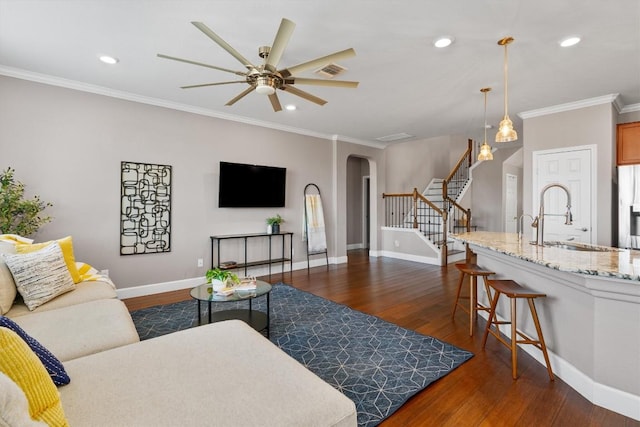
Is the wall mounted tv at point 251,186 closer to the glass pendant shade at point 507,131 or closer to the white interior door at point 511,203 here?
the glass pendant shade at point 507,131

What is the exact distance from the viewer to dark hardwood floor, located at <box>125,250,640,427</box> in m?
→ 1.86

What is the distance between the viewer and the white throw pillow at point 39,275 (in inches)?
92.9

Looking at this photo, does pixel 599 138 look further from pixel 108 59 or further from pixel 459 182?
pixel 108 59

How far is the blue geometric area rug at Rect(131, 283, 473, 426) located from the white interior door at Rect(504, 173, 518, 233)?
6.85m

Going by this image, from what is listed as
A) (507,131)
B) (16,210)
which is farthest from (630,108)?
(16,210)

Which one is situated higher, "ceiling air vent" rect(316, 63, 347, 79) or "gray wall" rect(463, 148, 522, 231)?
"ceiling air vent" rect(316, 63, 347, 79)

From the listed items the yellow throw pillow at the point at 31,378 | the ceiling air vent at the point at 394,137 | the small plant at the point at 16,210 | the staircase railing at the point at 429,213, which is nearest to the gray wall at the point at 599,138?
the ceiling air vent at the point at 394,137

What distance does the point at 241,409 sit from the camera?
3.69 feet

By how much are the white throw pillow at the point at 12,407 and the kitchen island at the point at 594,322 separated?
8.38 feet

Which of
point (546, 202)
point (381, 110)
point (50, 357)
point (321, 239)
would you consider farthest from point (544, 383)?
point (321, 239)

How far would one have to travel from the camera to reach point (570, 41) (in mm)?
2744

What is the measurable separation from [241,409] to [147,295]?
3.82 m

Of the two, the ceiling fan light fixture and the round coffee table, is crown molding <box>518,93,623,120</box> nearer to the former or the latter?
the ceiling fan light fixture

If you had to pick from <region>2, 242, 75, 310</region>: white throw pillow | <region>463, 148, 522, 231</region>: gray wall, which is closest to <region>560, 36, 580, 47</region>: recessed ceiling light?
<region>2, 242, 75, 310</region>: white throw pillow
